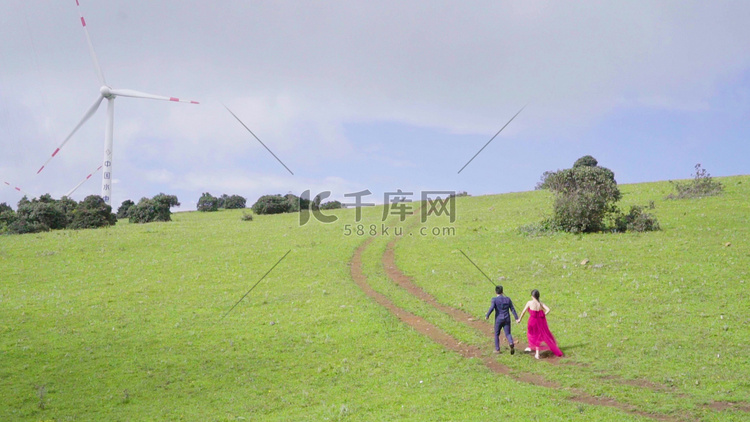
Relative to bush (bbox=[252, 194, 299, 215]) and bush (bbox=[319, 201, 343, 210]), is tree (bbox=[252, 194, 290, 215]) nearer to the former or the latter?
bush (bbox=[252, 194, 299, 215])

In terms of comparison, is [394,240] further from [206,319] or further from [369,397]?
[369,397]

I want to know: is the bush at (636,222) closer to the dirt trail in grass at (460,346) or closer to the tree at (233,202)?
the dirt trail in grass at (460,346)

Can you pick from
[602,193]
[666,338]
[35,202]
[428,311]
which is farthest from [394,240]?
[35,202]

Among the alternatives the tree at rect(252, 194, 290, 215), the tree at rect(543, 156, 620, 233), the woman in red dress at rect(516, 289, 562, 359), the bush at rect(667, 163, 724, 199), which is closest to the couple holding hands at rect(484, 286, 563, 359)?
the woman in red dress at rect(516, 289, 562, 359)

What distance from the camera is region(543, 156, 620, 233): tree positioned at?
40469 mm

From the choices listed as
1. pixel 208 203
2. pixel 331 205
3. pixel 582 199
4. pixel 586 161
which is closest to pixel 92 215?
pixel 208 203

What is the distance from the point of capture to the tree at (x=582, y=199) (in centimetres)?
4047

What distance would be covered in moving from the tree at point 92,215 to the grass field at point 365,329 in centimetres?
1241

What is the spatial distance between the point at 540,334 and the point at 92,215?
5283cm

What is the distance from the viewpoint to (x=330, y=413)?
52.3 feet

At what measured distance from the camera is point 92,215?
58438 mm

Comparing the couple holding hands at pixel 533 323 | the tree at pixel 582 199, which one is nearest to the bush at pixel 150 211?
the tree at pixel 582 199

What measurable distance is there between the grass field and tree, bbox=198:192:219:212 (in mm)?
43685

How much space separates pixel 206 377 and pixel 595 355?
14.1 m
